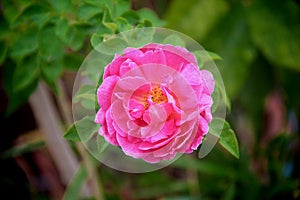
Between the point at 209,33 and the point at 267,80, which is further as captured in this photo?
the point at 267,80

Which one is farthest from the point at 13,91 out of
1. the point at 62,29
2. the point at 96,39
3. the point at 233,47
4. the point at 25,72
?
the point at 233,47

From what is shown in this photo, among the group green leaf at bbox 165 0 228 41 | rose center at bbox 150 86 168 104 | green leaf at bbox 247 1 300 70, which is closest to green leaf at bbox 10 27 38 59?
rose center at bbox 150 86 168 104

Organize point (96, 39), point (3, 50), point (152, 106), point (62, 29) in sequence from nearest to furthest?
point (152, 106)
point (96, 39)
point (62, 29)
point (3, 50)

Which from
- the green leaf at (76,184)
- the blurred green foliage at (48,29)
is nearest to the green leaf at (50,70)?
the blurred green foliage at (48,29)

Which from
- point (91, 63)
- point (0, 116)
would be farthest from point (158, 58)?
point (0, 116)

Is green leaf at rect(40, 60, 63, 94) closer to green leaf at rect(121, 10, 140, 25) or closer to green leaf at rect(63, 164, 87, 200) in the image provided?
green leaf at rect(121, 10, 140, 25)

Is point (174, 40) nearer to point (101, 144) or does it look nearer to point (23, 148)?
point (101, 144)

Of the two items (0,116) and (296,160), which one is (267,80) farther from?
(0,116)
